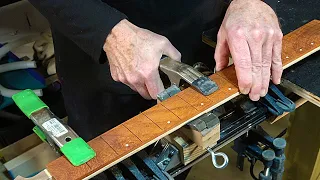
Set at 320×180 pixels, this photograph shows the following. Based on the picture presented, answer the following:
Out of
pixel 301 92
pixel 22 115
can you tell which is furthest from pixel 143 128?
pixel 22 115

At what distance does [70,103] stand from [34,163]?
1.53 ft

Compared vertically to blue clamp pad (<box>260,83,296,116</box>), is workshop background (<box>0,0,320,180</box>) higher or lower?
lower

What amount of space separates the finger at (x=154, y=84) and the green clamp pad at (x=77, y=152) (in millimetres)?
183

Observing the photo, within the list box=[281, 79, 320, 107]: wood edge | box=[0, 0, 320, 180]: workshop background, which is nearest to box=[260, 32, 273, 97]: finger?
box=[281, 79, 320, 107]: wood edge

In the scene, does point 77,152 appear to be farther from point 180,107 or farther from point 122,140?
point 180,107

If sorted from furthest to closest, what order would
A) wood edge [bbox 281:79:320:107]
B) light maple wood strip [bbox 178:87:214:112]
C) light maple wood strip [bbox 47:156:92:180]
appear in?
1. wood edge [bbox 281:79:320:107]
2. light maple wood strip [bbox 178:87:214:112]
3. light maple wood strip [bbox 47:156:92:180]

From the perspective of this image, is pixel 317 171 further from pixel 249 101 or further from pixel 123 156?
pixel 123 156

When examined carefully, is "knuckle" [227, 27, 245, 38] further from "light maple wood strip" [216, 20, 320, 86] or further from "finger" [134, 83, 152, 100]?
"finger" [134, 83, 152, 100]

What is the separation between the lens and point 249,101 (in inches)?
34.9

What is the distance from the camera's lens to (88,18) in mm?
860

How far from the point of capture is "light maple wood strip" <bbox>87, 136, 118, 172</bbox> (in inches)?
27.7

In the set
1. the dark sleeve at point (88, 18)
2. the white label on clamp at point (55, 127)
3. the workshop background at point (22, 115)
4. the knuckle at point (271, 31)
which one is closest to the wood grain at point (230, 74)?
the knuckle at point (271, 31)

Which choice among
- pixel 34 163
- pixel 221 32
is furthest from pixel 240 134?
pixel 34 163

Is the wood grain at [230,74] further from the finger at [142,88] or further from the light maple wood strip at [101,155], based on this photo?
the light maple wood strip at [101,155]
